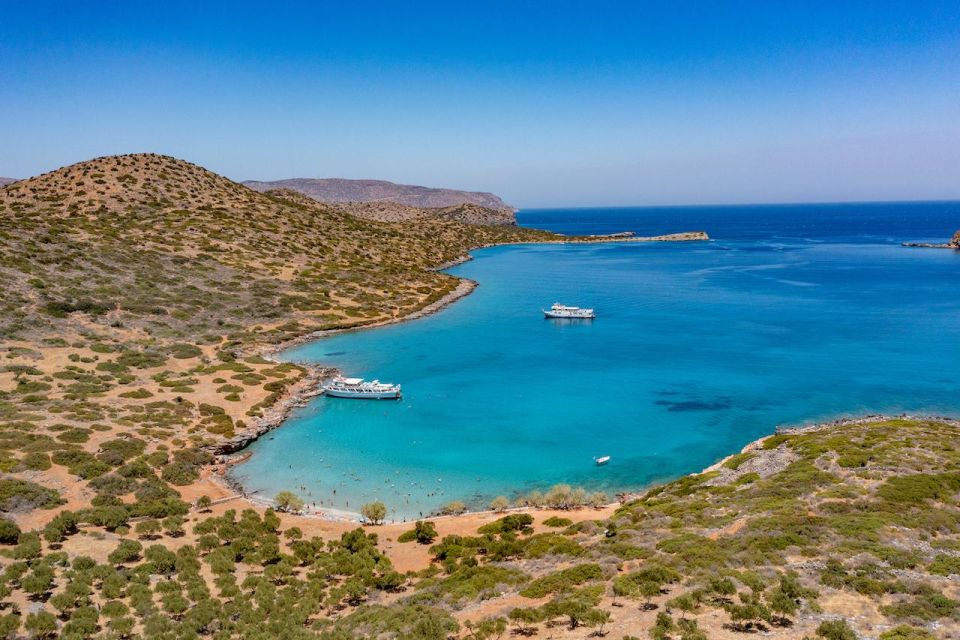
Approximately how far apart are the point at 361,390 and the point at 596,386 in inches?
1012

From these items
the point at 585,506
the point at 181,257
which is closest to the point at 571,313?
the point at 585,506

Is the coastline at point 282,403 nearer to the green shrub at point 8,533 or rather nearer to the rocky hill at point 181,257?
the rocky hill at point 181,257

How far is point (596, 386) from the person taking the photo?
6000 centimetres

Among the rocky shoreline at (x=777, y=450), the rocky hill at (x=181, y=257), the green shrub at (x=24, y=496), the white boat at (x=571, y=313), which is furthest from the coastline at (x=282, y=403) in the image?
the rocky shoreline at (x=777, y=450)

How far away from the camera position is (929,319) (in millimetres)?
88188

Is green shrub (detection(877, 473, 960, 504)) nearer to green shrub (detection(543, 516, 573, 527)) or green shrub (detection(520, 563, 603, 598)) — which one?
green shrub (detection(543, 516, 573, 527))

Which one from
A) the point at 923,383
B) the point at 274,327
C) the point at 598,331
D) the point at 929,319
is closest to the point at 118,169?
the point at 274,327

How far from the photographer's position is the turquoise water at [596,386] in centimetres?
4025

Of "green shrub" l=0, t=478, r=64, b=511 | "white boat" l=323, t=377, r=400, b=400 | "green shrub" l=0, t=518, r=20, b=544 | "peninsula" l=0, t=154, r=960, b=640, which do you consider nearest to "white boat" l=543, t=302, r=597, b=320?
"white boat" l=323, t=377, r=400, b=400

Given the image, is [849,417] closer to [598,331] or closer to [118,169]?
[598,331]

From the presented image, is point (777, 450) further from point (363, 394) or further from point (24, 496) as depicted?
point (24, 496)

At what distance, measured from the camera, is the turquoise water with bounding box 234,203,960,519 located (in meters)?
40.2

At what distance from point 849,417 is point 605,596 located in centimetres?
4063

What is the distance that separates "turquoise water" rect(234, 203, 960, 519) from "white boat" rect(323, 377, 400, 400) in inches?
46.7
